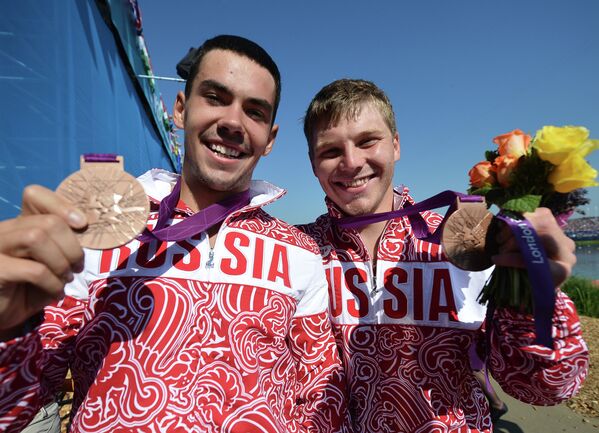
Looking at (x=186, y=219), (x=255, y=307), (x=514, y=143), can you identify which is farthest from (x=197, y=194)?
(x=514, y=143)

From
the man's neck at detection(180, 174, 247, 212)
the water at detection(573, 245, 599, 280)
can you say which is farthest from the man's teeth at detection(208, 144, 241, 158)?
the water at detection(573, 245, 599, 280)

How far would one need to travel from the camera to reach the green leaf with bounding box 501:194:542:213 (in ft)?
3.39

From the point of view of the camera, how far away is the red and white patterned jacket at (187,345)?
114cm

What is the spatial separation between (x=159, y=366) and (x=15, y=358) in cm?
42

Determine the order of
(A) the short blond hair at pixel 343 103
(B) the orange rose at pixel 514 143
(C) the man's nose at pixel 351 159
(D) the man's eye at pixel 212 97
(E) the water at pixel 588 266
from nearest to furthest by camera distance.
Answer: (B) the orange rose at pixel 514 143
(D) the man's eye at pixel 212 97
(C) the man's nose at pixel 351 159
(A) the short blond hair at pixel 343 103
(E) the water at pixel 588 266

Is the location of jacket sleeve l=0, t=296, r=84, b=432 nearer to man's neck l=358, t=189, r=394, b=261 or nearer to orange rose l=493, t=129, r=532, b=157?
man's neck l=358, t=189, r=394, b=261

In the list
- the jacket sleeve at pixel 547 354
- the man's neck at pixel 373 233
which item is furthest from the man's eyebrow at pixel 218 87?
the jacket sleeve at pixel 547 354

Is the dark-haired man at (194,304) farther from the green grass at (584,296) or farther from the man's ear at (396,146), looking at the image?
the green grass at (584,296)

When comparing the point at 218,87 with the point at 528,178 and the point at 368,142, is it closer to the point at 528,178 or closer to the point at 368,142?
the point at 368,142

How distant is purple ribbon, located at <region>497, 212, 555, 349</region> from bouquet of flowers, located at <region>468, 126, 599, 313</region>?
66 millimetres

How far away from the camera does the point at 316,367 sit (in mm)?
1589

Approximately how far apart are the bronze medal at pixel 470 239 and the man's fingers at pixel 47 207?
117 cm

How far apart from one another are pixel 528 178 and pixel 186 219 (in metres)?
1.31

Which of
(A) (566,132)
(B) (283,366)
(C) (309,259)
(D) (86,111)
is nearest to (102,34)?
(D) (86,111)
